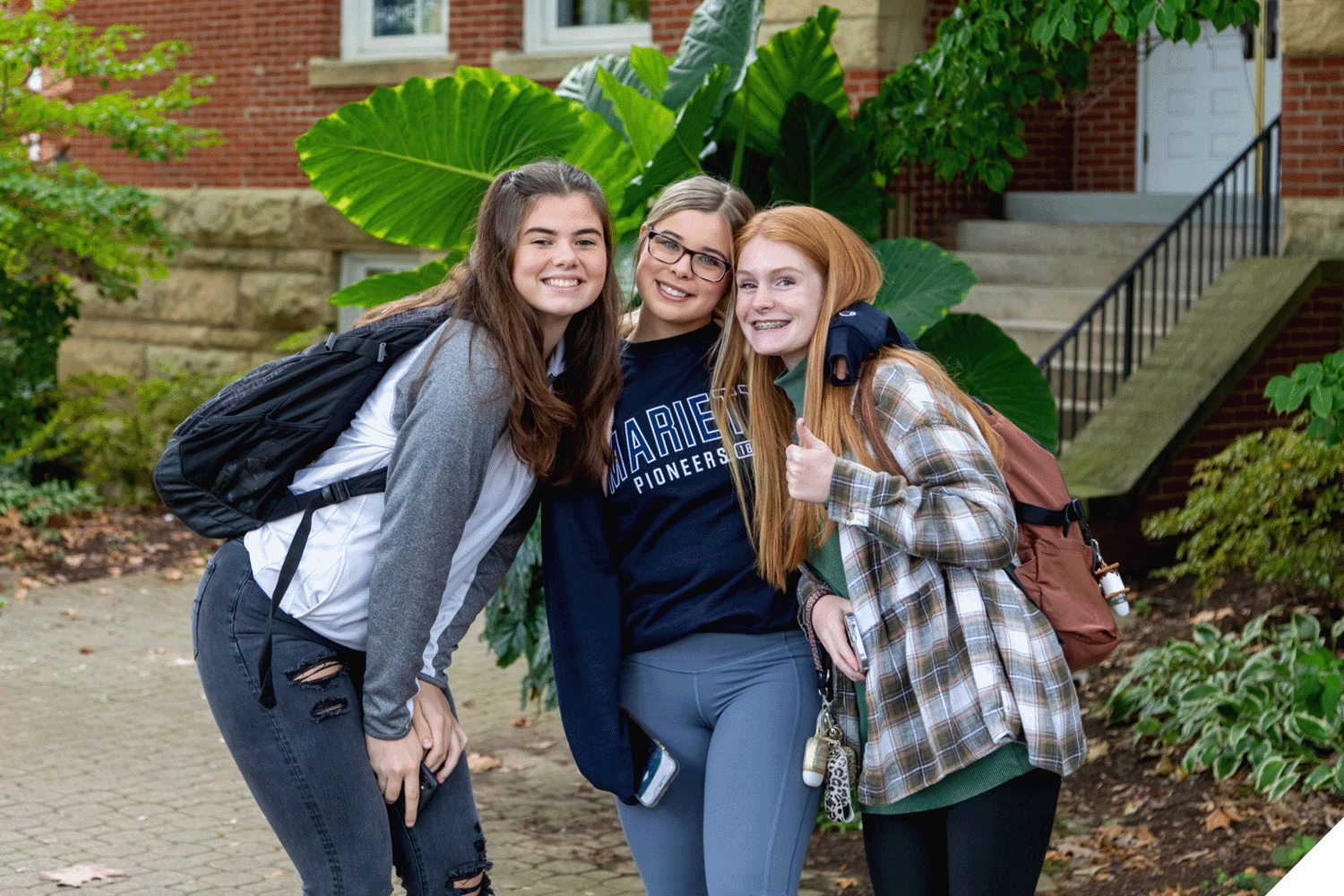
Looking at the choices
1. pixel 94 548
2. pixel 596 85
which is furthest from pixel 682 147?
pixel 94 548

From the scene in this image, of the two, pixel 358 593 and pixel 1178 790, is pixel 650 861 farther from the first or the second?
pixel 1178 790

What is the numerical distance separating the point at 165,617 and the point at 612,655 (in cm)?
631

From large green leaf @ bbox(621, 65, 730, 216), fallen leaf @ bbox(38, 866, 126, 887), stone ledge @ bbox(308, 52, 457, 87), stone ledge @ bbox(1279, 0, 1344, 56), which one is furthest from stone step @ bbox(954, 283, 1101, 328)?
fallen leaf @ bbox(38, 866, 126, 887)

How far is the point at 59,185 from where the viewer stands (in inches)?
388

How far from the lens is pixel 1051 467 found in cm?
290

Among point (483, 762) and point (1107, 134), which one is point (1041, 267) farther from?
point (483, 762)

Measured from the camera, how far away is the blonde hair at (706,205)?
10.3 feet

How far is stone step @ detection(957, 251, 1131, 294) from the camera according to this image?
10.3 metres

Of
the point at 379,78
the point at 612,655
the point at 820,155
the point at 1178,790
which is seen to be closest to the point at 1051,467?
the point at 612,655

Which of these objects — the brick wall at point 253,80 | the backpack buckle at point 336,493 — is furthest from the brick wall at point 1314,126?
the backpack buckle at point 336,493

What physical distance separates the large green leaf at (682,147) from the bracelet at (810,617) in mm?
2138

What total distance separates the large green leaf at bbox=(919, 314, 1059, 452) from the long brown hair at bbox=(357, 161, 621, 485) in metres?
2.33

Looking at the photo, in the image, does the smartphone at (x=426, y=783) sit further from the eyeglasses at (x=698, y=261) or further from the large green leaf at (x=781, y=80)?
the large green leaf at (x=781, y=80)

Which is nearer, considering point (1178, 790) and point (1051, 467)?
point (1051, 467)
